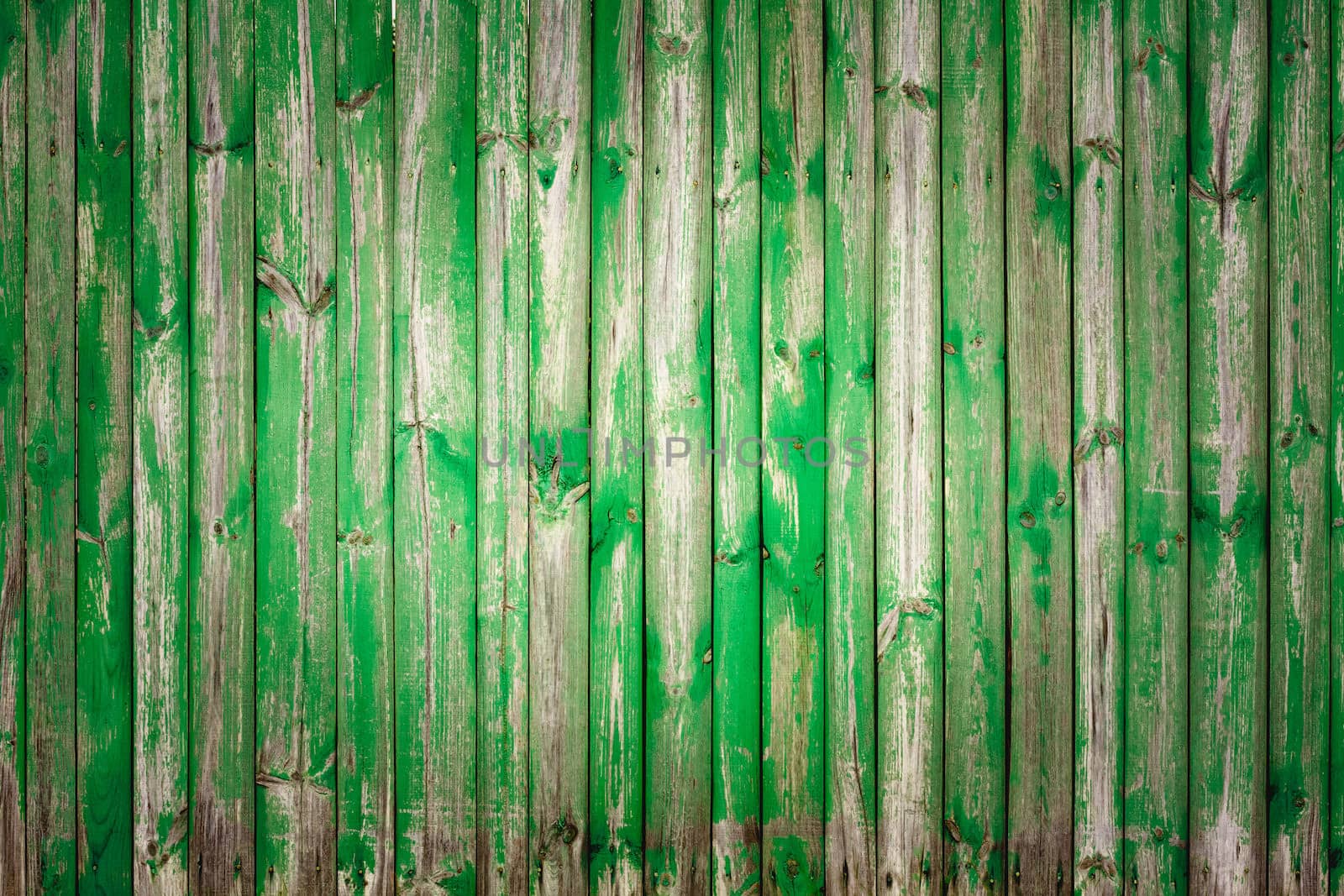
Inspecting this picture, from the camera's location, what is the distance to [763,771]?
1.46 meters

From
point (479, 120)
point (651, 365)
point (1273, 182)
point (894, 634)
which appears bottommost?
point (894, 634)

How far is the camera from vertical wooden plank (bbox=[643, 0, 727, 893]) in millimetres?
1438

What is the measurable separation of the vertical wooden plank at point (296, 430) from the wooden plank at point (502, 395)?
259 mm

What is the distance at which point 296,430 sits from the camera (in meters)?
1.45

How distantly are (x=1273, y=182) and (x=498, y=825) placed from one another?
175cm

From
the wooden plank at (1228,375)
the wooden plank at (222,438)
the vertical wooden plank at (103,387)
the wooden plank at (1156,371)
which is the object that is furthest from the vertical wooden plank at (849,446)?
the vertical wooden plank at (103,387)

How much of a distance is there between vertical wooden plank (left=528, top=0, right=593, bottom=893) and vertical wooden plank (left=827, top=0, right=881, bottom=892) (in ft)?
1.36

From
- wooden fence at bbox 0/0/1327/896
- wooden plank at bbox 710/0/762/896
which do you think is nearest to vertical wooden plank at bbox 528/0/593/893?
wooden fence at bbox 0/0/1327/896

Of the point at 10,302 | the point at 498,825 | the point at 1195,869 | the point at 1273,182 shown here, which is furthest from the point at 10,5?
the point at 1195,869

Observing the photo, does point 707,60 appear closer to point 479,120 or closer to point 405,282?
point 479,120

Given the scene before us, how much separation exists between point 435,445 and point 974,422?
928mm

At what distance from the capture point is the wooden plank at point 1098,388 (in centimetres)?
145

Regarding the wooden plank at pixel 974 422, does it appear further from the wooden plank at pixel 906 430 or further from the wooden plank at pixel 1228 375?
the wooden plank at pixel 1228 375

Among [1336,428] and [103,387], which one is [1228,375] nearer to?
[1336,428]
